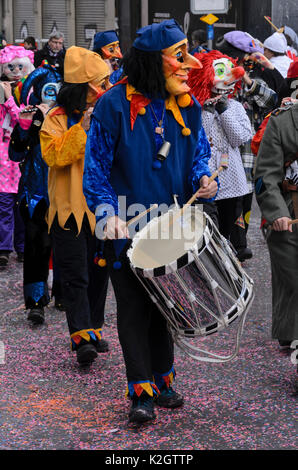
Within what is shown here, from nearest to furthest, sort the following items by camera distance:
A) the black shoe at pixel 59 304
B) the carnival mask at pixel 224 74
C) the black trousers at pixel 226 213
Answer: the black shoe at pixel 59 304 < the carnival mask at pixel 224 74 < the black trousers at pixel 226 213

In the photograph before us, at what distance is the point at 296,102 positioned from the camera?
15.7 feet

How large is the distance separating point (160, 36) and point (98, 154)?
629mm

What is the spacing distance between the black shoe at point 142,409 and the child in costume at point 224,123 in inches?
127

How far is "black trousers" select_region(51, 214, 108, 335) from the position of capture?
5.33 meters

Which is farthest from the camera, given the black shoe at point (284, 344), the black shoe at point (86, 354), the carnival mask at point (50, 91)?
the carnival mask at point (50, 91)

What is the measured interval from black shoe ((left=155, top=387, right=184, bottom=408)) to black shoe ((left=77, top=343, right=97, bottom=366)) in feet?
2.40

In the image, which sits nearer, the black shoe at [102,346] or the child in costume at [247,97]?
the black shoe at [102,346]

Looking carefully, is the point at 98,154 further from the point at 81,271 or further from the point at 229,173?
the point at 229,173

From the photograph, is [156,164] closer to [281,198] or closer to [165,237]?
[165,237]

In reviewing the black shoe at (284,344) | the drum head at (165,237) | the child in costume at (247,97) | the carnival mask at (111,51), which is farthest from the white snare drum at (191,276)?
the carnival mask at (111,51)

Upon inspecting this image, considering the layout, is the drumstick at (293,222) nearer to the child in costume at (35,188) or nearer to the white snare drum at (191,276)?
the white snare drum at (191,276)

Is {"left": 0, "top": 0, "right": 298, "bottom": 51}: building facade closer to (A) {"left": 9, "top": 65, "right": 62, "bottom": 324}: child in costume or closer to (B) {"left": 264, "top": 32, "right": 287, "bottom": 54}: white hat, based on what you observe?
(B) {"left": 264, "top": 32, "right": 287, "bottom": 54}: white hat

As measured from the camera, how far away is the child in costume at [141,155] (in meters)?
4.20

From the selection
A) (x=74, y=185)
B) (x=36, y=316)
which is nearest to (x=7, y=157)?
(x=36, y=316)
